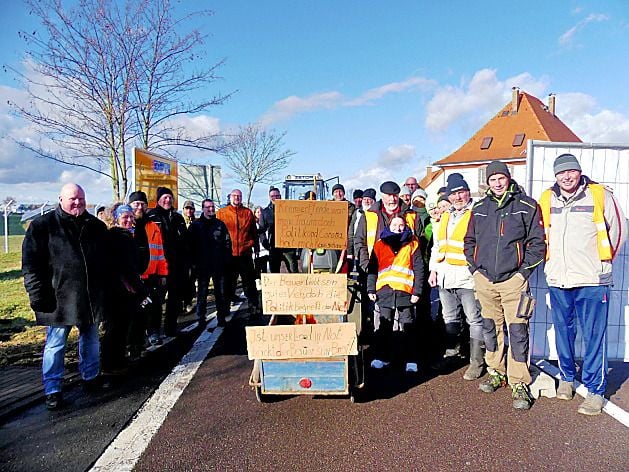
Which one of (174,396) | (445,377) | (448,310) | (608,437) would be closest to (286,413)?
(174,396)

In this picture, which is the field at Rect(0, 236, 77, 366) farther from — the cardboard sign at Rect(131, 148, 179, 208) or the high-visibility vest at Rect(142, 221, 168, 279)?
the cardboard sign at Rect(131, 148, 179, 208)

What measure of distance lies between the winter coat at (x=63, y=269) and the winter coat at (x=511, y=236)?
3689 mm

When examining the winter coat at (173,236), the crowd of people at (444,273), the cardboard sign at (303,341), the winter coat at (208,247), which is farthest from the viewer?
the winter coat at (208,247)

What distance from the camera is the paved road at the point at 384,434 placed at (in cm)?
309

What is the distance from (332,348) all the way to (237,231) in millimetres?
4059

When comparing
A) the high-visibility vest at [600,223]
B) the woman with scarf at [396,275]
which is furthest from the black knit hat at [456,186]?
the high-visibility vest at [600,223]

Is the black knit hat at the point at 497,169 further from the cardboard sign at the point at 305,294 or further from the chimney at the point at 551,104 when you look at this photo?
the chimney at the point at 551,104

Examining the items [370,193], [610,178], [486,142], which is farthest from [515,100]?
[610,178]

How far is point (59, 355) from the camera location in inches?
162

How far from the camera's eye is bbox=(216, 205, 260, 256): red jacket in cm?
742

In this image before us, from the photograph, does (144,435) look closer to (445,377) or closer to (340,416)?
(340,416)

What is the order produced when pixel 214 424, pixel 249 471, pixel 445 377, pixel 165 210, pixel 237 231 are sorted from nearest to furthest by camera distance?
pixel 249 471 < pixel 214 424 < pixel 445 377 < pixel 165 210 < pixel 237 231

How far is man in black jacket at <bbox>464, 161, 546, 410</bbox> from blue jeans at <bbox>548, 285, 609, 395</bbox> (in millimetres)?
409

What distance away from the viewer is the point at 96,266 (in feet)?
14.1
